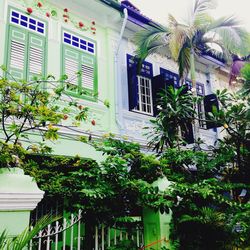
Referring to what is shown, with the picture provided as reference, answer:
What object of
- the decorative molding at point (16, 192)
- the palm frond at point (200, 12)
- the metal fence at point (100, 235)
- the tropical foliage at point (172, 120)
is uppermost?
the palm frond at point (200, 12)

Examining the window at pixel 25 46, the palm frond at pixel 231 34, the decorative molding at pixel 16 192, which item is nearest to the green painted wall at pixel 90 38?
the window at pixel 25 46

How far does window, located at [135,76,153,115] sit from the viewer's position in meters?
8.66

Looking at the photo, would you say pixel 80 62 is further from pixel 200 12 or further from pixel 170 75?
pixel 200 12

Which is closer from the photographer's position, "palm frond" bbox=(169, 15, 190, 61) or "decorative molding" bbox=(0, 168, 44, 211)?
"decorative molding" bbox=(0, 168, 44, 211)

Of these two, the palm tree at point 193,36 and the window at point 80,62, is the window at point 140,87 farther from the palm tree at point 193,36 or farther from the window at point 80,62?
the window at point 80,62

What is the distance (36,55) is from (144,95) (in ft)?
11.4

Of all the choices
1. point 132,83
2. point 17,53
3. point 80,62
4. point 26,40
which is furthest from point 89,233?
point 132,83

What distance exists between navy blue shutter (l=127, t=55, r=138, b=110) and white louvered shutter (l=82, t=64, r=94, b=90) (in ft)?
3.66

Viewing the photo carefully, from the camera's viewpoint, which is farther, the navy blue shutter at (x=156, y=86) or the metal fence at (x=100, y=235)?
the navy blue shutter at (x=156, y=86)

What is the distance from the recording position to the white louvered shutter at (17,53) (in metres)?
6.21

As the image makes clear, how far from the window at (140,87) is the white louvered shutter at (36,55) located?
8.12 feet

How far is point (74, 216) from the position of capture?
3.41 metres

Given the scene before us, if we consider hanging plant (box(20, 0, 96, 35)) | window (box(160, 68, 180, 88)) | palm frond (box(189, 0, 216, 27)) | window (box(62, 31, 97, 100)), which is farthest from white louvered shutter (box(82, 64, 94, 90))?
palm frond (box(189, 0, 216, 27))

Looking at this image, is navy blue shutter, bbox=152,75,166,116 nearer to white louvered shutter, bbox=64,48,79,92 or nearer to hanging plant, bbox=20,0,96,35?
hanging plant, bbox=20,0,96,35
